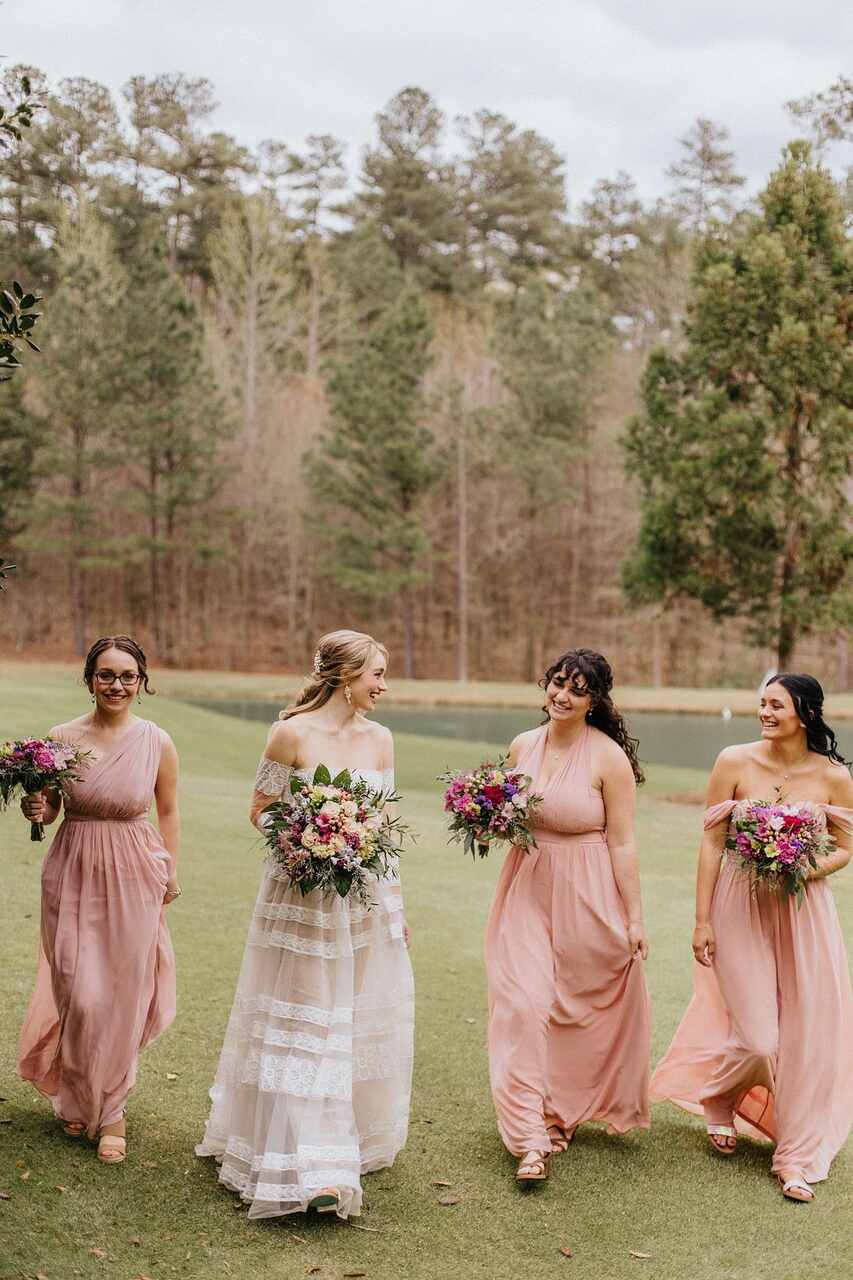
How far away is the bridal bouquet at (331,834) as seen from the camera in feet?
14.6

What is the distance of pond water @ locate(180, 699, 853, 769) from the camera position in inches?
1071

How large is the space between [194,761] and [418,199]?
37.4 m

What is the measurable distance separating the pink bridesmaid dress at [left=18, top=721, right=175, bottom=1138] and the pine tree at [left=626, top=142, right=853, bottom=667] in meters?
14.8

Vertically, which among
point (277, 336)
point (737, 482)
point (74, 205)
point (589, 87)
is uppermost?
point (589, 87)

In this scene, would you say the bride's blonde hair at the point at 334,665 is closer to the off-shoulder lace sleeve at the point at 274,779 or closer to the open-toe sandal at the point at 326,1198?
the off-shoulder lace sleeve at the point at 274,779

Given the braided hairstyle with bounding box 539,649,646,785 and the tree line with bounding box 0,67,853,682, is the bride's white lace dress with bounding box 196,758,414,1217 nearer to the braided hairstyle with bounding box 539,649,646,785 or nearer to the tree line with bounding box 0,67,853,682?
the braided hairstyle with bounding box 539,649,646,785

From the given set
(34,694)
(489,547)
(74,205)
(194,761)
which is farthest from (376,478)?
(194,761)

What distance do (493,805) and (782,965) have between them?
4.49ft

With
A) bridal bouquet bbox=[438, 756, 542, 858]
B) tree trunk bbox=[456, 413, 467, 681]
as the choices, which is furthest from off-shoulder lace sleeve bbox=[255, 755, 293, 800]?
tree trunk bbox=[456, 413, 467, 681]

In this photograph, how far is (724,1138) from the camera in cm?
536

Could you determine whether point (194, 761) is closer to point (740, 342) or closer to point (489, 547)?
point (740, 342)

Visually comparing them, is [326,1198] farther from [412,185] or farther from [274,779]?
[412,185]

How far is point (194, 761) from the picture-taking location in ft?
63.5

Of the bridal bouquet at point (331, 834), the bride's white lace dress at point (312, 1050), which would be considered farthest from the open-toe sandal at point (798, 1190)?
the bridal bouquet at point (331, 834)
